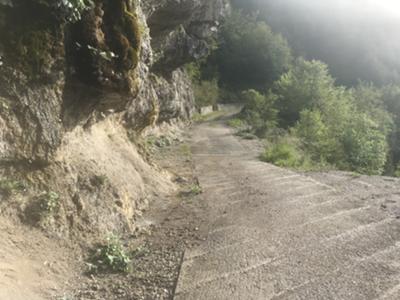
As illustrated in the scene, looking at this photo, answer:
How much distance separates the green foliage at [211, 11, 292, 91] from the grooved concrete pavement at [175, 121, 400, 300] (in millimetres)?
44133

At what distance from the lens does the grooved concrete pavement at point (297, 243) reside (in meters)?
4.41

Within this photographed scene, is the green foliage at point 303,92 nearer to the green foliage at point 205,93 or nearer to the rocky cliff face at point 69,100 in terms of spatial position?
the green foliage at point 205,93

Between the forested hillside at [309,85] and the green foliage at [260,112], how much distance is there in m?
0.08

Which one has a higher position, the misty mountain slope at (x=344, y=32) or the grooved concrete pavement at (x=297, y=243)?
the misty mountain slope at (x=344, y=32)

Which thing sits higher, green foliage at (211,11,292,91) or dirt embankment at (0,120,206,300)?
green foliage at (211,11,292,91)

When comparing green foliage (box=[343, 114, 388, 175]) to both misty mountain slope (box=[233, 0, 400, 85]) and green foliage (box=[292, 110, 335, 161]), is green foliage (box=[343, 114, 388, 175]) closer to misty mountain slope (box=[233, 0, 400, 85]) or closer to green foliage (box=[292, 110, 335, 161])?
green foliage (box=[292, 110, 335, 161])

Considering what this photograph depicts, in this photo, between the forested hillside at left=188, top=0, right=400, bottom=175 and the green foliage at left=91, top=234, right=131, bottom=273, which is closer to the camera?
the green foliage at left=91, top=234, right=131, bottom=273

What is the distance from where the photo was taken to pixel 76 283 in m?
4.46

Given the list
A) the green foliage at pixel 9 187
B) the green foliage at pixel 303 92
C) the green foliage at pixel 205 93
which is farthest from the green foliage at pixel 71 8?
the green foliage at pixel 205 93

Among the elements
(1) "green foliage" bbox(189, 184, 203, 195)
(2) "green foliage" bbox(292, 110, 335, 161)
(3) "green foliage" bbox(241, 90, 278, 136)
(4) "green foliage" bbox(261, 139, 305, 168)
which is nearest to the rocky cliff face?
(1) "green foliage" bbox(189, 184, 203, 195)

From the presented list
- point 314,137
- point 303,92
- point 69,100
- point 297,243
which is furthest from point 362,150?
point 69,100

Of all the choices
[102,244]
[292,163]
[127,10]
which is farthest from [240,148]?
[102,244]

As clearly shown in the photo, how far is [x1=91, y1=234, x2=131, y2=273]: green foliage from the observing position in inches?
193

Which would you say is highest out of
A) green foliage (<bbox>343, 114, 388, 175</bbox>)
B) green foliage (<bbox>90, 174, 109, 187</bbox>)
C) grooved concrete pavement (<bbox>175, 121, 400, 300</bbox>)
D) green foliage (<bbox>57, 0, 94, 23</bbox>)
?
green foliage (<bbox>57, 0, 94, 23</bbox>)
